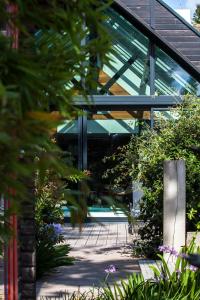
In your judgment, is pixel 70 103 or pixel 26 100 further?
pixel 70 103

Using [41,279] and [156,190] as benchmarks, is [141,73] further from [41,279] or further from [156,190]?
[41,279]

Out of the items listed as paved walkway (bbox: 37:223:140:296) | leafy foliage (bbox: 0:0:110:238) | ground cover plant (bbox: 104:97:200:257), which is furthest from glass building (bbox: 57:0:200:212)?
leafy foliage (bbox: 0:0:110:238)

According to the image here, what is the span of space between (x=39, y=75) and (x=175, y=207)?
5957 mm

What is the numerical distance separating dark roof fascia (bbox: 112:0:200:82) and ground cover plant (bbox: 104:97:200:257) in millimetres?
5434

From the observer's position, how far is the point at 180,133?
992 centimetres

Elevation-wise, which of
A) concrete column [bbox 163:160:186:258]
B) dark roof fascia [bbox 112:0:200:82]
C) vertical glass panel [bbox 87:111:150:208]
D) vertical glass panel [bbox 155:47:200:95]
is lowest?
concrete column [bbox 163:160:186:258]

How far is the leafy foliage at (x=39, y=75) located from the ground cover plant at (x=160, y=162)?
24.6 ft

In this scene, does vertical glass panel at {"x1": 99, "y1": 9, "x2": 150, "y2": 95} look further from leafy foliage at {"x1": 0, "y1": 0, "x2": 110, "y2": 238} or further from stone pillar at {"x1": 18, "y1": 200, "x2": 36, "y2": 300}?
A: leafy foliage at {"x1": 0, "y1": 0, "x2": 110, "y2": 238}

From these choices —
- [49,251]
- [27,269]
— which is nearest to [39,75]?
[27,269]

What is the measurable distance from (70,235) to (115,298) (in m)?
8.01

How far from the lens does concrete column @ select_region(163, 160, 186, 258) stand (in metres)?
7.38

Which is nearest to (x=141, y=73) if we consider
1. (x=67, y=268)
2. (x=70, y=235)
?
(x=70, y=235)

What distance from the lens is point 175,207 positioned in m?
7.43

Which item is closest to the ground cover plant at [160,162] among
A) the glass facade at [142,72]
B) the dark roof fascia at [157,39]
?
the dark roof fascia at [157,39]
